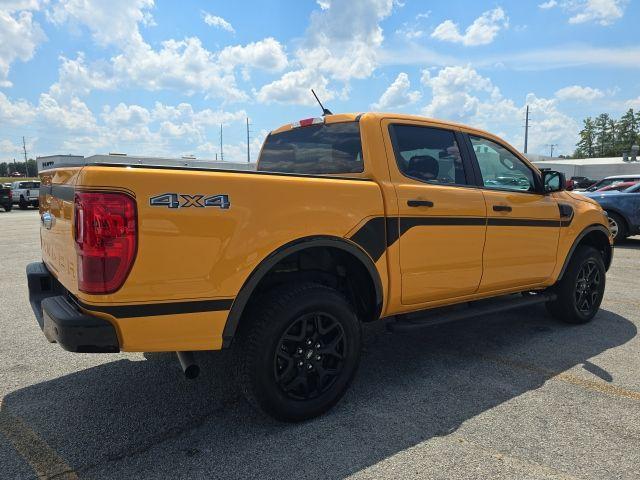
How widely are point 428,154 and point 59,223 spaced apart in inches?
101

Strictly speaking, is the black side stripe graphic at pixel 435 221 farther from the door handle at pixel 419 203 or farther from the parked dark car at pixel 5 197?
the parked dark car at pixel 5 197

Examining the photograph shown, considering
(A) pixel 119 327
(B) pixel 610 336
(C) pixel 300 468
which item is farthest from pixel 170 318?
(B) pixel 610 336

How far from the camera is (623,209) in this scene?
10938mm

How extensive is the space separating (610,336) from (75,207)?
475 centimetres

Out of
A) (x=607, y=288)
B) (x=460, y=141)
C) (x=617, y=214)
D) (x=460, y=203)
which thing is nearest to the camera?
(x=460, y=203)

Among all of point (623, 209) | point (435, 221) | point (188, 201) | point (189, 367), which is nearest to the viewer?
point (188, 201)

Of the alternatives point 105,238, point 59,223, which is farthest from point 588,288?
point 59,223

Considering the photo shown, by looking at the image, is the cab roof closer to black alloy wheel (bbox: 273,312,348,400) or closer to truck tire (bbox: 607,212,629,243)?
black alloy wheel (bbox: 273,312,348,400)

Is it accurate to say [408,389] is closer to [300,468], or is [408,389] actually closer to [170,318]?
[300,468]

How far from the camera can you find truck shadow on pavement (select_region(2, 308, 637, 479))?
8.47ft

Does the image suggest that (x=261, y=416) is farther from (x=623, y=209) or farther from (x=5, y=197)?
(x=5, y=197)

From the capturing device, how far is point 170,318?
2496 mm

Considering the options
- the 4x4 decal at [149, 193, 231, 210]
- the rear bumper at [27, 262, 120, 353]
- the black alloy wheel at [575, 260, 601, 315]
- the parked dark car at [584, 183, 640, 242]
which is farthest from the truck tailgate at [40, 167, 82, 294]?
the parked dark car at [584, 183, 640, 242]

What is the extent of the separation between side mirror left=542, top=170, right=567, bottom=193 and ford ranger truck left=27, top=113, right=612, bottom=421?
0.7 inches
